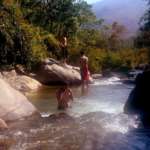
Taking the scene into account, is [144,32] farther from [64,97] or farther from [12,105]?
[12,105]

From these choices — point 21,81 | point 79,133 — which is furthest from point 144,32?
point 79,133

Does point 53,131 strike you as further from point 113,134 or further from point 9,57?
point 9,57

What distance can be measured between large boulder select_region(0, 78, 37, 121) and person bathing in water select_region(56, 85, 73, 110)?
5.74ft

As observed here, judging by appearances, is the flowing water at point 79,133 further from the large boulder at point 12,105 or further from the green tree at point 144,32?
the green tree at point 144,32

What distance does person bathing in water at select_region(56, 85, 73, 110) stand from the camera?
1445 centimetres

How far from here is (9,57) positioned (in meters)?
20.3

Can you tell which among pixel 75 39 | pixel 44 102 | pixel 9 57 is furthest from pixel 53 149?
pixel 75 39

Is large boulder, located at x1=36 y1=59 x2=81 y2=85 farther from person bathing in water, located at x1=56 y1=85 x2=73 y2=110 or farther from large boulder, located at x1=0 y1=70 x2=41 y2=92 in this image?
person bathing in water, located at x1=56 y1=85 x2=73 y2=110

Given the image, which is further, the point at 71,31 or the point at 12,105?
the point at 71,31

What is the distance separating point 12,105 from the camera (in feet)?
39.5

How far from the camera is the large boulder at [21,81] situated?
2092 cm

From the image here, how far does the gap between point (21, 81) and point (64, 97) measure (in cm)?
754

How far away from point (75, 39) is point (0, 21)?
14528mm

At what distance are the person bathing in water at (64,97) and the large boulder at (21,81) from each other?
6102 millimetres
